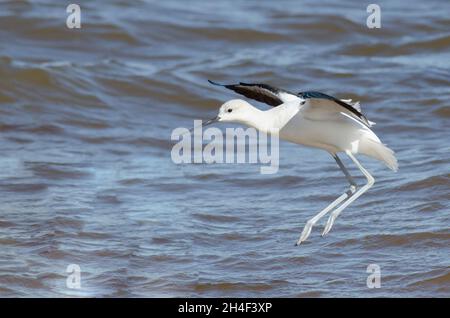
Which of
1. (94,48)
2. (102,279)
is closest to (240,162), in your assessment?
(102,279)

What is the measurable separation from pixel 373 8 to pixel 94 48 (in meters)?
5.28

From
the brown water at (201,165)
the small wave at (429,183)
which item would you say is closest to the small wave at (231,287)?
the brown water at (201,165)

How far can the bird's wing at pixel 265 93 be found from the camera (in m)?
7.87

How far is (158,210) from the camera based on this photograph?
9.60 metres

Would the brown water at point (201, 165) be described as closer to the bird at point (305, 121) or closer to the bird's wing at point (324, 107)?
the bird at point (305, 121)

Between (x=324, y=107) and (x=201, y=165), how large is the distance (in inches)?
150

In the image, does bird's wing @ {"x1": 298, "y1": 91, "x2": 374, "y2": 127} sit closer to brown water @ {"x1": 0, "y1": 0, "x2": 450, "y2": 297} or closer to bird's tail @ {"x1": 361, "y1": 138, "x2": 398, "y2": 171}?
bird's tail @ {"x1": 361, "y1": 138, "x2": 398, "y2": 171}

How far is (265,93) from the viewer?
8.01m

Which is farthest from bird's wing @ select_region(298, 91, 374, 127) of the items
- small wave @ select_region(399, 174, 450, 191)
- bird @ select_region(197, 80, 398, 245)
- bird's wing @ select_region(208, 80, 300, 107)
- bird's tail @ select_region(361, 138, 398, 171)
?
small wave @ select_region(399, 174, 450, 191)

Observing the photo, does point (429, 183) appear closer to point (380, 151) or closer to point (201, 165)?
point (380, 151)

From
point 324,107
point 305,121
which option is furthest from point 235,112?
point 324,107

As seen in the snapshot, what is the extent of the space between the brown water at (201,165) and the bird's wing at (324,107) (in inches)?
46.3

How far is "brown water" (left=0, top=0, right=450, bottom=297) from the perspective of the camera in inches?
315

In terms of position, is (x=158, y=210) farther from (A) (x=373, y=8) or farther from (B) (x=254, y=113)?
(A) (x=373, y=8)
